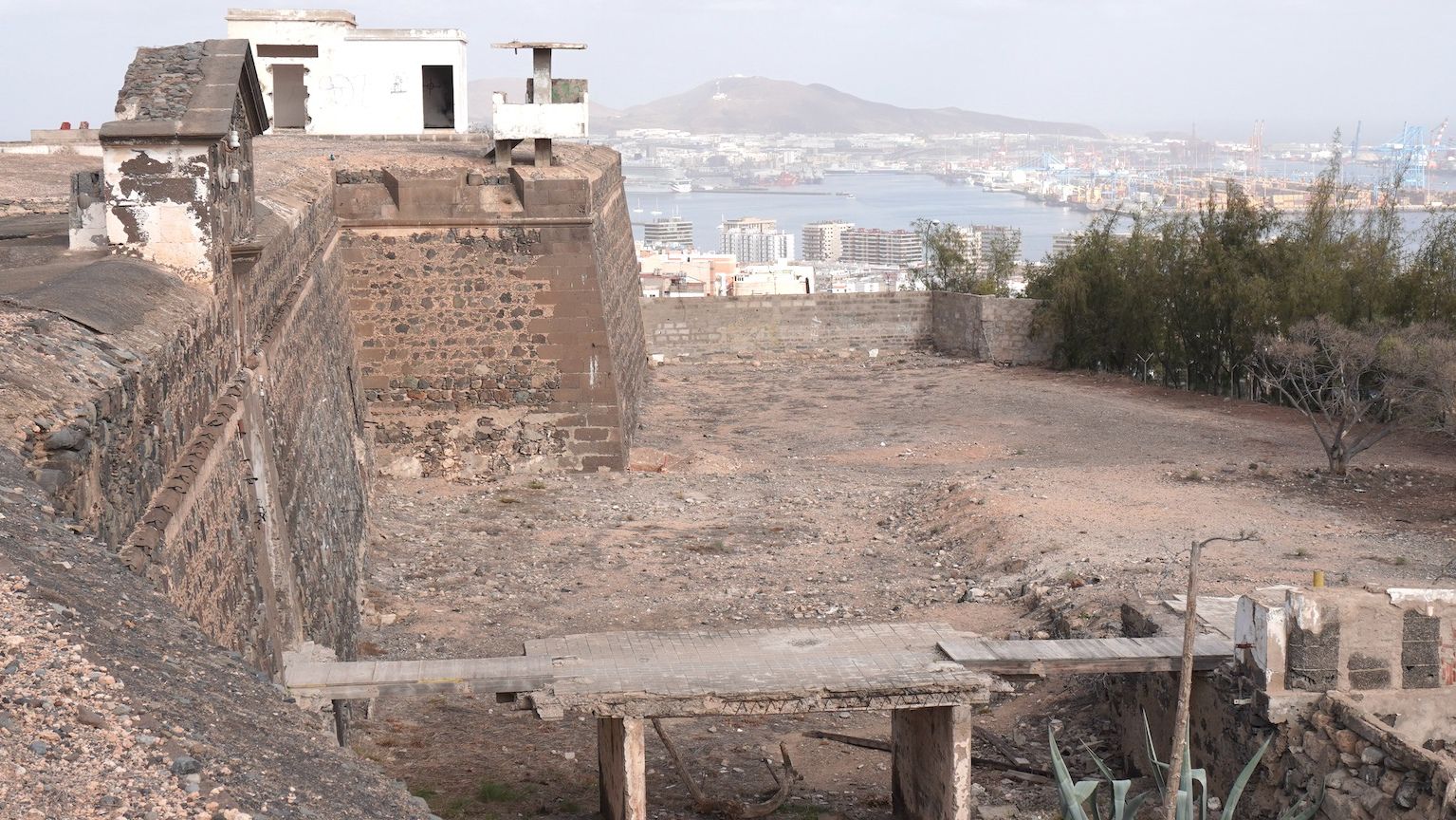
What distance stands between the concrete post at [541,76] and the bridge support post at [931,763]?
10013mm

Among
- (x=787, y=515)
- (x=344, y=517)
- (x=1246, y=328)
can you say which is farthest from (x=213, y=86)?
(x=1246, y=328)

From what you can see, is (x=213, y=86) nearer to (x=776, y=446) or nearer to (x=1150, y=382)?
(x=776, y=446)

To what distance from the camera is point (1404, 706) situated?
8.06 meters

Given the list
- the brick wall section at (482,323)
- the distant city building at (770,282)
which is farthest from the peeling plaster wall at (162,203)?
the distant city building at (770,282)

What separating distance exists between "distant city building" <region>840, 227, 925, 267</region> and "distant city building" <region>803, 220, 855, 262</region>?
0.71 m

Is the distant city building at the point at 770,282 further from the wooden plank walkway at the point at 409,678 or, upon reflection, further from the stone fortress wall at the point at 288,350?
the wooden plank walkway at the point at 409,678

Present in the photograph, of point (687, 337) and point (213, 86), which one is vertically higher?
point (213, 86)

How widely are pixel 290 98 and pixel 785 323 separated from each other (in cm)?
945

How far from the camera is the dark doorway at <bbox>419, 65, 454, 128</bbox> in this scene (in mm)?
27312

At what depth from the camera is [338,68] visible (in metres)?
26.2

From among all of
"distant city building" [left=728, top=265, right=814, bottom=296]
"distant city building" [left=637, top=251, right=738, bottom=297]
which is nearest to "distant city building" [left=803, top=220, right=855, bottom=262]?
"distant city building" [left=637, top=251, right=738, bottom=297]

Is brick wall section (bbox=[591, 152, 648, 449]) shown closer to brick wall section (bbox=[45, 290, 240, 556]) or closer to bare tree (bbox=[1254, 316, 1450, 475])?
bare tree (bbox=[1254, 316, 1450, 475])

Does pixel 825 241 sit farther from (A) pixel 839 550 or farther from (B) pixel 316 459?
(B) pixel 316 459

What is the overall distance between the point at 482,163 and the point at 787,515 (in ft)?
19.2
